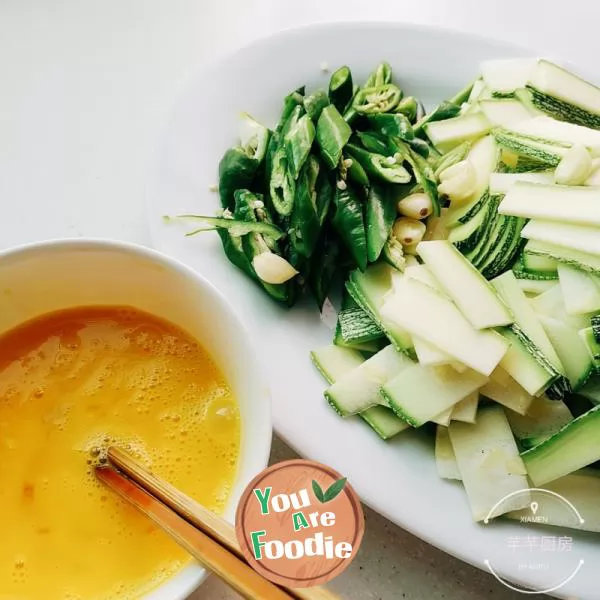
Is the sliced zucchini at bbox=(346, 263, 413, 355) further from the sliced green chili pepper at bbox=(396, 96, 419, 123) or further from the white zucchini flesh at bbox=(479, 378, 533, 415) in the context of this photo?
the sliced green chili pepper at bbox=(396, 96, 419, 123)

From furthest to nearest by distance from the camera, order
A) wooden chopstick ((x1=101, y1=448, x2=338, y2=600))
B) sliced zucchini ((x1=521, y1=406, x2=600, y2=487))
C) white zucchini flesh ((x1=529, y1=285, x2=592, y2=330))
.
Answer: white zucchini flesh ((x1=529, y1=285, x2=592, y2=330)) < sliced zucchini ((x1=521, y1=406, x2=600, y2=487)) < wooden chopstick ((x1=101, y1=448, x2=338, y2=600))

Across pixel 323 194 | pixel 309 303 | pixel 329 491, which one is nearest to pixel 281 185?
pixel 323 194

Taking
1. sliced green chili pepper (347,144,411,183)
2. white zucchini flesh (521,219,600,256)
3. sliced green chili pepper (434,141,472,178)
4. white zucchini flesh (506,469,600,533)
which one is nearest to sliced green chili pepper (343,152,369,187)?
sliced green chili pepper (347,144,411,183)

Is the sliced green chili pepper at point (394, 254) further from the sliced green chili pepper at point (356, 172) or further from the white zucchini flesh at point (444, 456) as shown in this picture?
the white zucchini flesh at point (444, 456)

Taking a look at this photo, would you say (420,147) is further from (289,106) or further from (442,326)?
(442,326)

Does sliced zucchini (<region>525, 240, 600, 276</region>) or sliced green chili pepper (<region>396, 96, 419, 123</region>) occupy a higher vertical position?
sliced green chili pepper (<region>396, 96, 419, 123</region>)

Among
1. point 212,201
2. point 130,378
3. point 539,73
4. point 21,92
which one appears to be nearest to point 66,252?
point 130,378
